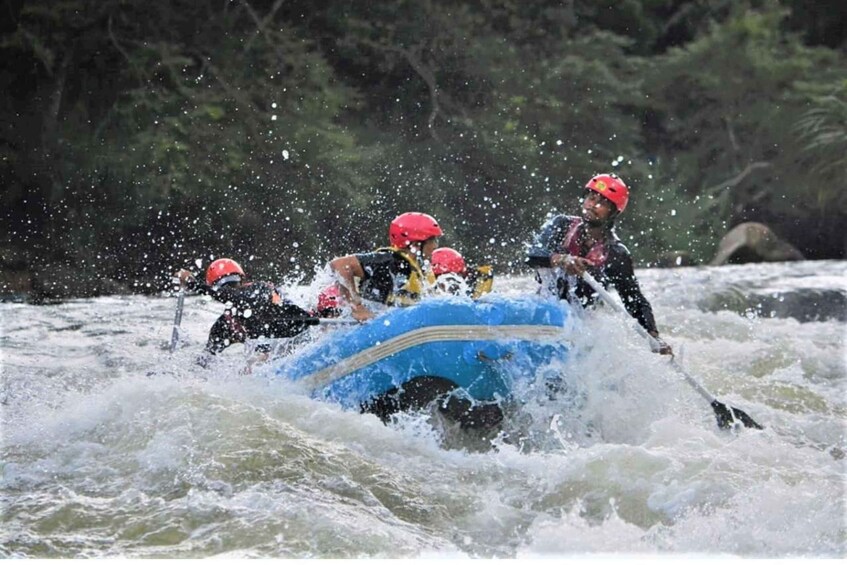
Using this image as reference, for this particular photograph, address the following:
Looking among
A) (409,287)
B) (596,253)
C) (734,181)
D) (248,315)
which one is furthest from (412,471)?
(734,181)

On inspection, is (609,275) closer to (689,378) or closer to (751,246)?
(689,378)

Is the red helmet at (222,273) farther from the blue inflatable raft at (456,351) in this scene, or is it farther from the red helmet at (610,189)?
the red helmet at (610,189)

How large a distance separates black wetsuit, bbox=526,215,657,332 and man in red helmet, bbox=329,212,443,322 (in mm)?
422

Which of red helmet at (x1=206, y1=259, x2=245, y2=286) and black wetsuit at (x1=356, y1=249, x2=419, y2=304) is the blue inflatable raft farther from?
red helmet at (x1=206, y1=259, x2=245, y2=286)

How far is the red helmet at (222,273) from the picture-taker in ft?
17.7

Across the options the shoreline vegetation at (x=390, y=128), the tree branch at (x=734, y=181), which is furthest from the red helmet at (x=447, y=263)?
the tree branch at (x=734, y=181)

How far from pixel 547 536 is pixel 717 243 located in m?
7.51

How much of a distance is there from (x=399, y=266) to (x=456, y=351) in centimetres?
61

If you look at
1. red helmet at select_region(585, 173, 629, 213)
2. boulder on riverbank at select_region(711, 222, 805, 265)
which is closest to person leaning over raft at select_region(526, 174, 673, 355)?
red helmet at select_region(585, 173, 629, 213)

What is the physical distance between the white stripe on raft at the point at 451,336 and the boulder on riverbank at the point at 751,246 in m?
6.12

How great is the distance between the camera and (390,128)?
8547 mm

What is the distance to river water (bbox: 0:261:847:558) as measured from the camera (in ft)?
10.2

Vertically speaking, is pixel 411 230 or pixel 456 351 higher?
pixel 411 230

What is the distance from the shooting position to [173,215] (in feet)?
24.4
